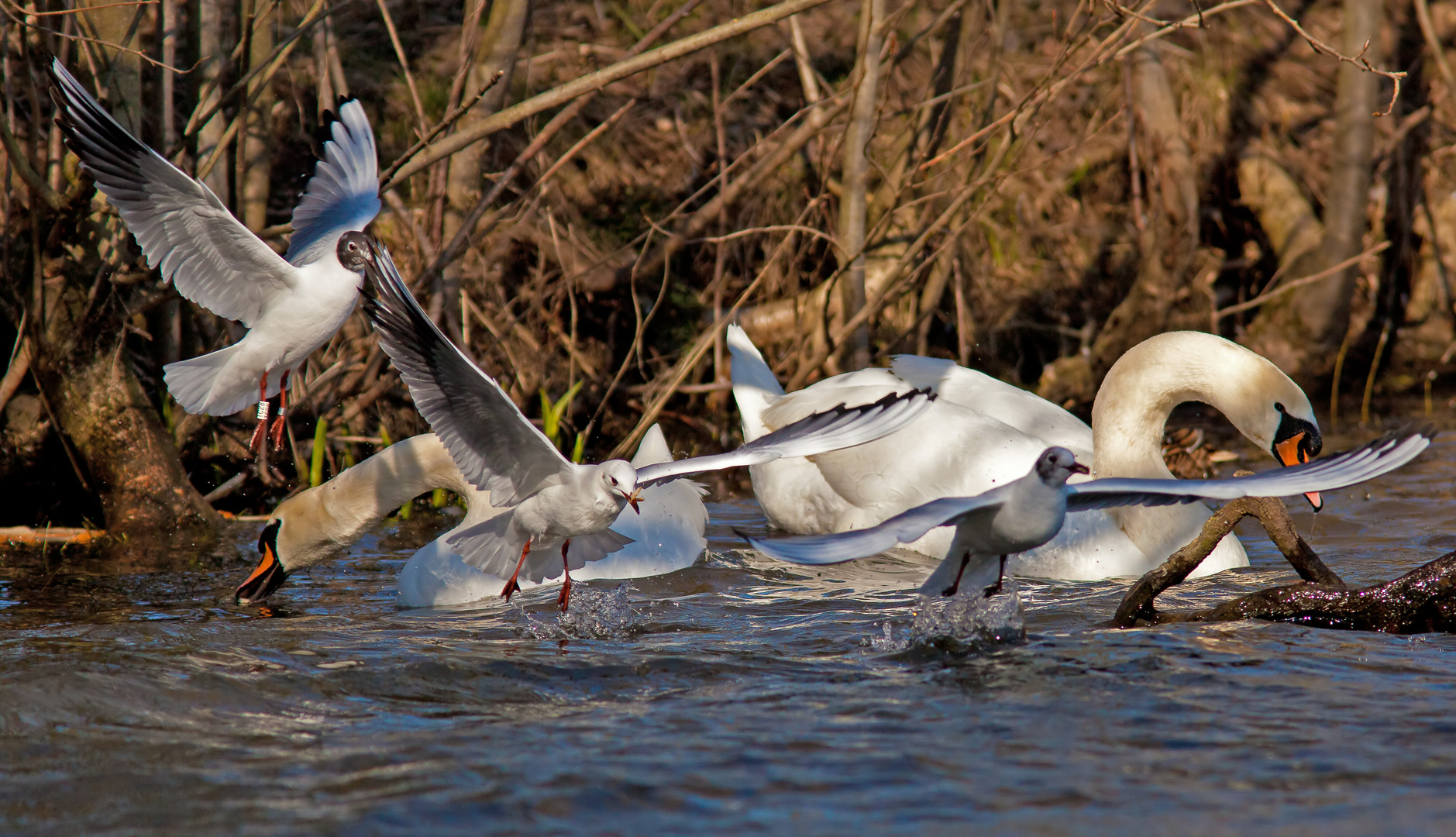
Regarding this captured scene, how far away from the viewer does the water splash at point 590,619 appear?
4578 mm

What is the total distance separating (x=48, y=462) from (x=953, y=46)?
5557mm

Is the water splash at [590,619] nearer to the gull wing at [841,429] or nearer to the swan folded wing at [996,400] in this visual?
the gull wing at [841,429]

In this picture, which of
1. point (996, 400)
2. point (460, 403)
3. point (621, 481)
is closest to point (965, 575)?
point (621, 481)

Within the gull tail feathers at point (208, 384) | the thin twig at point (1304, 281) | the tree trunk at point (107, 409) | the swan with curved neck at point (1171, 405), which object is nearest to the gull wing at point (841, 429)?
the swan with curved neck at point (1171, 405)

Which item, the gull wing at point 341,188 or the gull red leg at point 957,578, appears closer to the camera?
the gull red leg at point 957,578

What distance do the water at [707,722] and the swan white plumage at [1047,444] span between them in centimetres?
68

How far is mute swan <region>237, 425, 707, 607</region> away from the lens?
524cm

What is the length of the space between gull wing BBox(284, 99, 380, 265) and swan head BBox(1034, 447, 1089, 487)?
2702 mm

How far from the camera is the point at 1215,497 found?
3654 millimetres

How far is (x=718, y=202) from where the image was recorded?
861cm

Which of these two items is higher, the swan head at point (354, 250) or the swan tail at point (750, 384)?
the swan head at point (354, 250)

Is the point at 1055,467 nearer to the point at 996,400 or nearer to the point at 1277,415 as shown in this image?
the point at 1277,415

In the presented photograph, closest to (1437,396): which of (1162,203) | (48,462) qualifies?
(1162,203)

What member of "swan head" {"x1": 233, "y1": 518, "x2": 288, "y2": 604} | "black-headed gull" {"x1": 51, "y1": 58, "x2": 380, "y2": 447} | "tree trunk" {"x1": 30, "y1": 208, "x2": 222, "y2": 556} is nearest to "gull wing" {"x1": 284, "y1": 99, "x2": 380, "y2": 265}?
"black-headed gull" {"x1": 51, "y1": 58, "x2": 380, "y2": 447}
